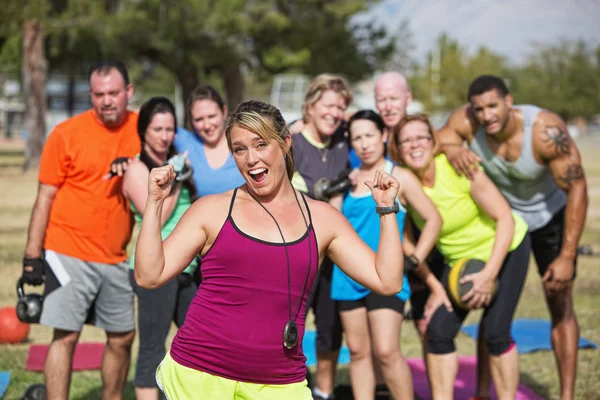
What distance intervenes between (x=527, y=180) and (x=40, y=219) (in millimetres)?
3359

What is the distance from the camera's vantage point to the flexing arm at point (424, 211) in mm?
5117

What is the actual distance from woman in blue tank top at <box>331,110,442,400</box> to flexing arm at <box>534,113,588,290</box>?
1.07 m

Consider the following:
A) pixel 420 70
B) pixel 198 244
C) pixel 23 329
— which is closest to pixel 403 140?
pixel 198 244

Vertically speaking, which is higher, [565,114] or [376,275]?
[565,114]

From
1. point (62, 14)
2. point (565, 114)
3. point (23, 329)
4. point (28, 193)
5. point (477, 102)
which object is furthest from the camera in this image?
point (565, 114)

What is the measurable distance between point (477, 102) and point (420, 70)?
65918 mm

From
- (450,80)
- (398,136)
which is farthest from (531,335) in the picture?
(450,80)

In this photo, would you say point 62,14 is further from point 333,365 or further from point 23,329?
point 333,365

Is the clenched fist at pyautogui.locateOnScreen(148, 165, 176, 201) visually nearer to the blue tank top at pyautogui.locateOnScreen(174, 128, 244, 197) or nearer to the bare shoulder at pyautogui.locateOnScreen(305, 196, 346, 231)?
the bare shoulder at pyautogui.locateOnScreen(305, 196, 346, 231)

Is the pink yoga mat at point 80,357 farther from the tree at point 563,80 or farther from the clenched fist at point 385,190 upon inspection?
the tree at point 563,80

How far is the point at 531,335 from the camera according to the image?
8023 millimetres

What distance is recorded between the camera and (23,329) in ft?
24.6

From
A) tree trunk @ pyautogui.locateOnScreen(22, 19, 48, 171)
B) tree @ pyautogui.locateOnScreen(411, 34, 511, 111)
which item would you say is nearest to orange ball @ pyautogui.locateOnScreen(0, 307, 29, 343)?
tree trunk @ pyautogui.locateOnScreen(22, 19, 48, 171)

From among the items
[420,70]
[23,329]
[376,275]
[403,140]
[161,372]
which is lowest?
[23,329]
